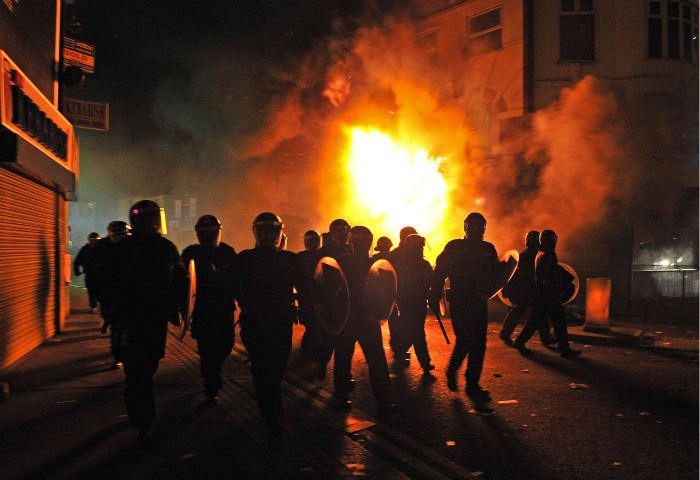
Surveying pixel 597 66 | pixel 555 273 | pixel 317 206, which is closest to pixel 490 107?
pixel 597 66

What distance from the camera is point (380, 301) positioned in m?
5.93

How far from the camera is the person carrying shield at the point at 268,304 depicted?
5.02 m

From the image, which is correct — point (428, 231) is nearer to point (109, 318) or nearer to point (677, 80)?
point (677, 80)

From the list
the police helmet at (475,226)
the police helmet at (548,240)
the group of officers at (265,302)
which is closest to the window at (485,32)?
the police helmet at (548,240)

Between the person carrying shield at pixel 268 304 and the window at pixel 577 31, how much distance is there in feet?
59.7

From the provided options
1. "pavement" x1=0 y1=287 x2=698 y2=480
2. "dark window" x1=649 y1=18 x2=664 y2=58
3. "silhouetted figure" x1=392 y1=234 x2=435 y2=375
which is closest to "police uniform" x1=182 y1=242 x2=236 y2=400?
"pavement" x1=0 y1=287 x2=698 y2=480

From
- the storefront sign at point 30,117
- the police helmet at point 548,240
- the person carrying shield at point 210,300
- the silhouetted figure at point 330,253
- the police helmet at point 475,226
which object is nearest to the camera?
the person carrying shield at point 210,300

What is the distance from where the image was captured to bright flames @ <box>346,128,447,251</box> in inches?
855

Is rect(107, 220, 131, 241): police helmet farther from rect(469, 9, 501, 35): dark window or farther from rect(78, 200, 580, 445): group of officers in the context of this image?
rect(469, 9, 501, 35): dark window

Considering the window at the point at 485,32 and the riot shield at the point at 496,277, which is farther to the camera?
the window at the point at 485,32

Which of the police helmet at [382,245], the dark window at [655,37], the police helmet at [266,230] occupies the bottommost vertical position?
the police helmet at [382,245]

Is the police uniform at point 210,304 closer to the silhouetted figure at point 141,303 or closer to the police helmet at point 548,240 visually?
the silhouetted figure at point 141,303

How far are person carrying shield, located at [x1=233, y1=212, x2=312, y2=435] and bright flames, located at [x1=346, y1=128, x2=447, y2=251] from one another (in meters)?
16.7

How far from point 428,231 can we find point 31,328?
47.7 feet
